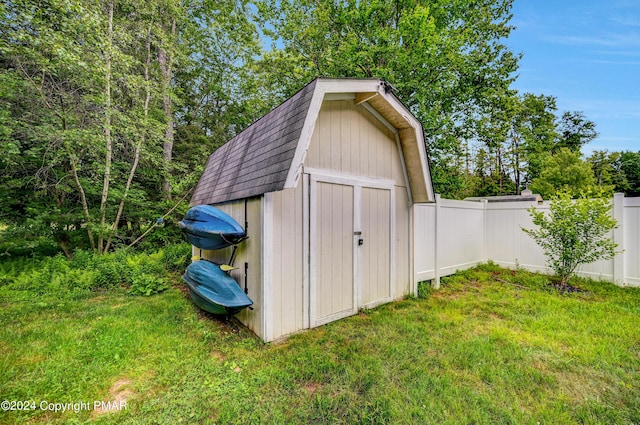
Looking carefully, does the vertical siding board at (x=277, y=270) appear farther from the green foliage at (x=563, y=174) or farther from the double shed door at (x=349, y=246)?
the green foliage at (x=563, y=174)

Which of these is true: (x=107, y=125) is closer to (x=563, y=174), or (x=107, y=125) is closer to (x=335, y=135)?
(x=335, y=135)

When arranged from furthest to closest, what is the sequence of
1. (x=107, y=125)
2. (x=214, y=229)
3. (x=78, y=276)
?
(x=107, y=125)
(x=78, y=276)
(x=214, y=229)

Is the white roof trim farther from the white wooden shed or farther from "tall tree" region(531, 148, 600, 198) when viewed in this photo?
"tall tree" region(531, 148, 600, 198)

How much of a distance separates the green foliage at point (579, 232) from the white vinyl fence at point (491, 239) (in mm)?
270

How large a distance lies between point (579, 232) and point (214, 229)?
636 centimetres

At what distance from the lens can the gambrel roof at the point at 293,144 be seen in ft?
9.25

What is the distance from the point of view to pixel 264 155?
3.37 metres

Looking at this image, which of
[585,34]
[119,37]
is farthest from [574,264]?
Result: [119,37]

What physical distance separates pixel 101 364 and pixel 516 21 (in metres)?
15.0

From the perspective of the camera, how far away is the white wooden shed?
2.97 meters

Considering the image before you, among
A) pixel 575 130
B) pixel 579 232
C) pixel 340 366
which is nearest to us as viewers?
pixel 340 366

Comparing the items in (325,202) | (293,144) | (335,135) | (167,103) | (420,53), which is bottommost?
(325,202)

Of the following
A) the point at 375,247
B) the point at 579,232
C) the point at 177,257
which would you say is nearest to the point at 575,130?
the point at 579,232

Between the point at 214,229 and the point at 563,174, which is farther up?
the point at 563,174
